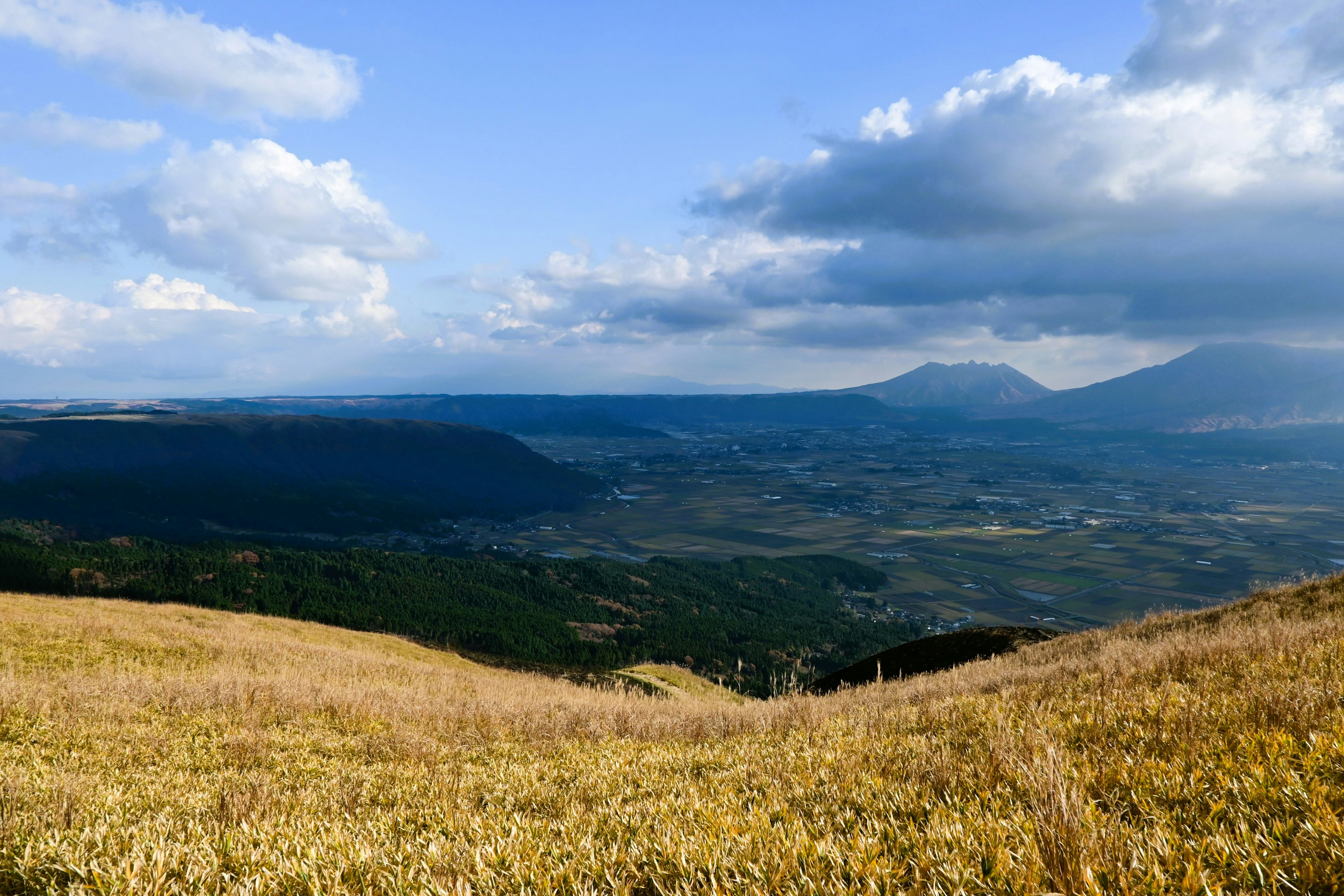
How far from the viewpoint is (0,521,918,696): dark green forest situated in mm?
75062

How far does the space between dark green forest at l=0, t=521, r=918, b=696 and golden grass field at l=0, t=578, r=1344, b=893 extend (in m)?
32.9

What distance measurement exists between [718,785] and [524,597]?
112 meters

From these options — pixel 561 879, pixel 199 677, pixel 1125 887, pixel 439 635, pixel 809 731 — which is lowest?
pixel 439 635

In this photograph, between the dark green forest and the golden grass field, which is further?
the dark green forest

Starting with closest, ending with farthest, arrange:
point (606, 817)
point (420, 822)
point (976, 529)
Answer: point (606, 817), point (420, 822), point (976, 529)

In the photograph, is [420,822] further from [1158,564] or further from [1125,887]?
[1158,564]

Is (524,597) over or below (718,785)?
below

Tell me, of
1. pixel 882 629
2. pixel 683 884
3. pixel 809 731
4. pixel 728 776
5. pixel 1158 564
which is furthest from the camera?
pixel 1158 564

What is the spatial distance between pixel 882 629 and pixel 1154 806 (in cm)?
11153

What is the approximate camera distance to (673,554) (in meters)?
164

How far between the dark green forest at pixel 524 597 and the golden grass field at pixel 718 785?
1296 inches

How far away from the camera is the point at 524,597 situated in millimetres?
111188

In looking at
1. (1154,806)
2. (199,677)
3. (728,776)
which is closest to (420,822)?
(728,776)

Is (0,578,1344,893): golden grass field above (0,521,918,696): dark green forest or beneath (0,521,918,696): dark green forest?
above
